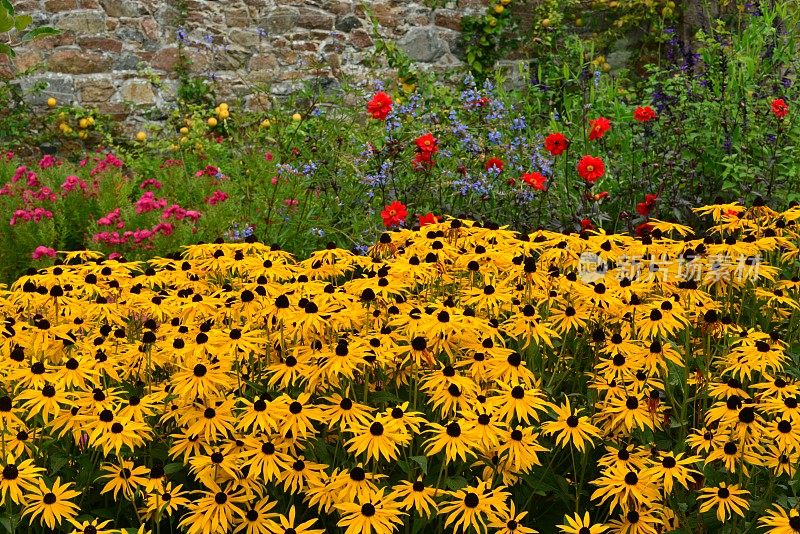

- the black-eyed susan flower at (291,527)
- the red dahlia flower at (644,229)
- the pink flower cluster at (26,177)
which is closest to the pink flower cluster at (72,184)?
the pink flower cluster at (26,177)

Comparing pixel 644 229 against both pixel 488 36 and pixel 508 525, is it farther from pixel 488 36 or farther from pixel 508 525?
pixel 488 36

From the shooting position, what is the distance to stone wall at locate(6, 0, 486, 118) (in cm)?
776

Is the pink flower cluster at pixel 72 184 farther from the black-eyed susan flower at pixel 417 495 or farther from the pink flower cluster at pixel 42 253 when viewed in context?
the black-eyed susan flower at pixel 417 495

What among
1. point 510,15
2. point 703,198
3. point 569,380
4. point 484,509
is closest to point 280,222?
point 703,198

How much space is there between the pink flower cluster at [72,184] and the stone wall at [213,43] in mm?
2271

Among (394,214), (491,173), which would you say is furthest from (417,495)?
(491,173)

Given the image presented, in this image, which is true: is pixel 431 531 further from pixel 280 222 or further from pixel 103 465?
pixel 280 222

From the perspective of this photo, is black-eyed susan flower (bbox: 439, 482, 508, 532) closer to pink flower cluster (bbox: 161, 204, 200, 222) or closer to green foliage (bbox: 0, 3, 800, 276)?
green foliage (bbox: 0, 3, 800, 276)

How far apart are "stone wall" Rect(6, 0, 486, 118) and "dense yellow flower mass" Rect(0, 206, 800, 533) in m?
5.39

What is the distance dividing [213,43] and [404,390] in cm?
641

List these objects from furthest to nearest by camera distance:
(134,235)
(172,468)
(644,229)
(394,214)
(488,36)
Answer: (488,36)
(134,235)
(394,214)
(644,229)
(172,468)

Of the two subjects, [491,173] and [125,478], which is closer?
[125,478]

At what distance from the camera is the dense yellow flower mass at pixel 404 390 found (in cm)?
189

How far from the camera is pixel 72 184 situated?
17.2ft
